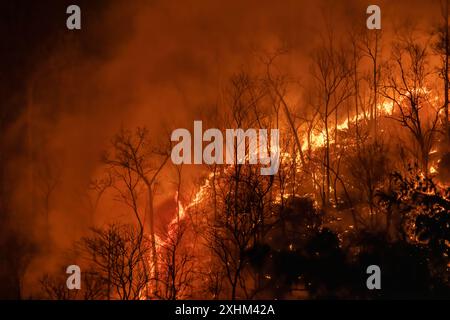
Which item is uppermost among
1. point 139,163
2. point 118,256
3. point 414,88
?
point 414,88

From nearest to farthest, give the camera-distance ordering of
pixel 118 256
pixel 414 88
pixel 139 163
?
pixel 118 256
pixel 414 88
pixel 139 163

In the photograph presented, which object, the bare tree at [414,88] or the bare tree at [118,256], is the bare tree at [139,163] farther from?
the bare tree at [414,88]

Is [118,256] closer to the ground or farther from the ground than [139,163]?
closer to the ground

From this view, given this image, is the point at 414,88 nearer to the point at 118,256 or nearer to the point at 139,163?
the point at 139,163

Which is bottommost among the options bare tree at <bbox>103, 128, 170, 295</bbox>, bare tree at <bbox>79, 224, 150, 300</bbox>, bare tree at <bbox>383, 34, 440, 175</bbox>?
bare tree at <bbox>79, 224, 150, 300</bbox>

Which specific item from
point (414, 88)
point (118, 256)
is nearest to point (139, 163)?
point (118, 256)

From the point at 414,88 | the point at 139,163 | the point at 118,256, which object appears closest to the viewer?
the point at 118,256

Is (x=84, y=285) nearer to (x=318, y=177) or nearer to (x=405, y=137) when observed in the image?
(x=318, y=177)

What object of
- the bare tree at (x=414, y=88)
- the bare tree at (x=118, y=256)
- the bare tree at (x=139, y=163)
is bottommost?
the bare tree at (x=118, y=256)

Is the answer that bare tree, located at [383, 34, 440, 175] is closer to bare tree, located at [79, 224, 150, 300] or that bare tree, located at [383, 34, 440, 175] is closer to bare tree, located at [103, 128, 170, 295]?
bare tree, located at [103, 128, 170, 295]

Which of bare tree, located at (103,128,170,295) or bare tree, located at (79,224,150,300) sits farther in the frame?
bare tree, located at (103,128,170,295)

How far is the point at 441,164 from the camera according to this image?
26719 millimetres

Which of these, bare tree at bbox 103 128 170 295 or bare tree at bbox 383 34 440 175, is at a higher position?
bare tree at bbox 383 34 440 175

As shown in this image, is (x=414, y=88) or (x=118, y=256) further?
(x=414, y=88)
